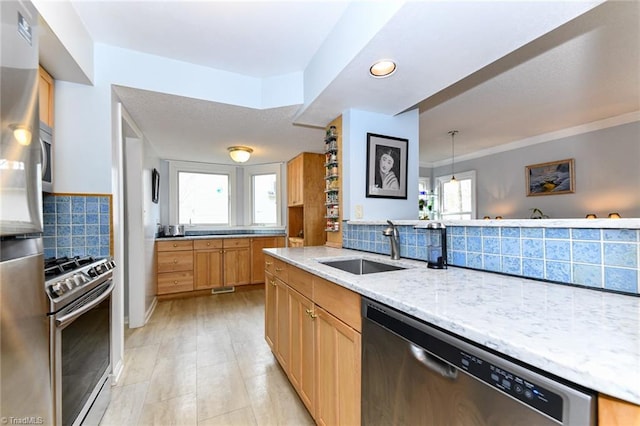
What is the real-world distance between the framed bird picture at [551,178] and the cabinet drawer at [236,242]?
4.48 metres

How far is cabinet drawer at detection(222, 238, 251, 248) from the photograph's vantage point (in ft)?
13.9

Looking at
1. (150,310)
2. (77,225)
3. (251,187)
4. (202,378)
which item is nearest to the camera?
(77,225)

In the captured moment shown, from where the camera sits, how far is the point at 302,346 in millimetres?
1603

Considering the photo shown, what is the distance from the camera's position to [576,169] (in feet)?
12.0

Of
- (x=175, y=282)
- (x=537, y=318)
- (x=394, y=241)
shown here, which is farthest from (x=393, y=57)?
(x=175, y=282)

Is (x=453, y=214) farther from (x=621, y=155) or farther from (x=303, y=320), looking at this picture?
(x=303, y=320)

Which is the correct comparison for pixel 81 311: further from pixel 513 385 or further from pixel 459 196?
pixel 459 196

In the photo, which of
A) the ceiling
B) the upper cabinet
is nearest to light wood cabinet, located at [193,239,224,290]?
the ceiling

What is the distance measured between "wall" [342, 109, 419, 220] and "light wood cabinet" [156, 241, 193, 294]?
8.89 feet

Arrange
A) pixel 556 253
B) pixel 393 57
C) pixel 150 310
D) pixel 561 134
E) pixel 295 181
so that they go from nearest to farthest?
1. pixel 556 253
2. pixel 393 57
3. pixel 150 310
4. pixel 561 134
5. pixel 295 181

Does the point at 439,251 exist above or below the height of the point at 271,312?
above

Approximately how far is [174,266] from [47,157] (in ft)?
7.99

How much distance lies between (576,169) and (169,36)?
4.91 metres

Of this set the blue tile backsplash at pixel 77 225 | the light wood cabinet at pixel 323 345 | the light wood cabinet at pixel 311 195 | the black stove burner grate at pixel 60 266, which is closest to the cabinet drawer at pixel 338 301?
the light wood cabinet at pixel 323 345
